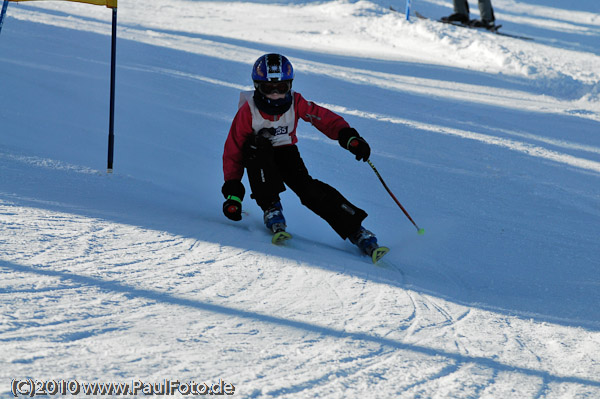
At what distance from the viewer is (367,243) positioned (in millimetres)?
4594

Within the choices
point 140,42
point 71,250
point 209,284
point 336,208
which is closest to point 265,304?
point 209,284

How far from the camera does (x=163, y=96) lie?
28.1 feet

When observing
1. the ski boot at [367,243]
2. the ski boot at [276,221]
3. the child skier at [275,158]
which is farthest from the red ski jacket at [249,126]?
the ski boot at [367,243]

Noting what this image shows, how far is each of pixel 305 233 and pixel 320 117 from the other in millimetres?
903

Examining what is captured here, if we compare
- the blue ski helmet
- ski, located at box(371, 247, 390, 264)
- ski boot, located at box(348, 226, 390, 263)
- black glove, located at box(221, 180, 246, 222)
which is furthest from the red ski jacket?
ski, located at box(371, 247, 390, 264)

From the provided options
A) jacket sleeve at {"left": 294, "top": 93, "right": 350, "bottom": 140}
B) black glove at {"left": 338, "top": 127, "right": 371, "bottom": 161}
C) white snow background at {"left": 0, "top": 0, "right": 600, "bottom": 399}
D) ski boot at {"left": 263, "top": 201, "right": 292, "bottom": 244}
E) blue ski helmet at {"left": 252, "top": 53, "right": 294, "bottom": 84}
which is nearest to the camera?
white snow background at {"left": 0, "top": 0, "right": 600, "bottom": 399}

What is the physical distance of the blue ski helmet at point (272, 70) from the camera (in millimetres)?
4645

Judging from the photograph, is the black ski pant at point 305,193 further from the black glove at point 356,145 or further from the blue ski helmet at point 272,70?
the blue ski helmet at point 272,70

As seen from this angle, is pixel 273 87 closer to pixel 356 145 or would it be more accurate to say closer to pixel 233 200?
pixel 356 145

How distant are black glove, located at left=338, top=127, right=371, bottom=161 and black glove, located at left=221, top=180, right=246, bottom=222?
84 cm

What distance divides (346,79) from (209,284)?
24.8 ft

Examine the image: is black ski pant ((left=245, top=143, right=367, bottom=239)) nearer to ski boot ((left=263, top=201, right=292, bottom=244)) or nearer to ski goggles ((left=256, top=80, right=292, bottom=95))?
ski boot ((left=263, top=201, right=292, bottom=244))

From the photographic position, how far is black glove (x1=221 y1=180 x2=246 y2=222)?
4.53 m

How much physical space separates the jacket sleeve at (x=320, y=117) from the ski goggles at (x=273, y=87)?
0.24 meters
